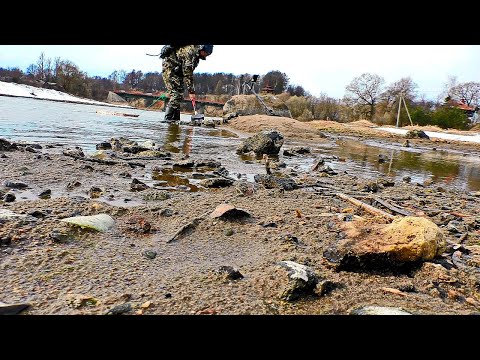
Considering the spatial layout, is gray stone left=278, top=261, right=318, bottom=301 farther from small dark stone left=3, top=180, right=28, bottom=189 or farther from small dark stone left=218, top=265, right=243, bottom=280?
small dark stone left=3, top=180, right=28, bottom=189

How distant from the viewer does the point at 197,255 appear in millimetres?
1735

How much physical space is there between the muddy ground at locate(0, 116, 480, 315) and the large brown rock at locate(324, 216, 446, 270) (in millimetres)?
42

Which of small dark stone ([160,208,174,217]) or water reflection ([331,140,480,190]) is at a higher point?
water reflection ([331,140,480,190])

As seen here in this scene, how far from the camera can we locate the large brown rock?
5.27 ft

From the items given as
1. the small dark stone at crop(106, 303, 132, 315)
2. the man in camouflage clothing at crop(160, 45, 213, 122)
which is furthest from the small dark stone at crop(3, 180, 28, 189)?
the man in camouflage clothing at crop(160, 45, 213, 122)

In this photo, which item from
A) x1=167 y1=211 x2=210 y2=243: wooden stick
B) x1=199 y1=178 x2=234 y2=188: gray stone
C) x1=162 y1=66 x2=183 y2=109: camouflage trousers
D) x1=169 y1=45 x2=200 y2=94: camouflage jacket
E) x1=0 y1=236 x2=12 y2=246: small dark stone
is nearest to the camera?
x1=0 y1=236 x2=12 y2=246: small dark stone

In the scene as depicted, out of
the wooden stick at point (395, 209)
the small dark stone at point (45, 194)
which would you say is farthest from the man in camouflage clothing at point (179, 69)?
the wooden stick at point (395, 209)

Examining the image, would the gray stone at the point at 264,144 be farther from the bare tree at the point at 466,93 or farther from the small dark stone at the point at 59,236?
the bare tree at the point at 466,93

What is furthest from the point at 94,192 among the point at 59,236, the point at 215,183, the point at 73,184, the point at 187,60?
the point at 187,60

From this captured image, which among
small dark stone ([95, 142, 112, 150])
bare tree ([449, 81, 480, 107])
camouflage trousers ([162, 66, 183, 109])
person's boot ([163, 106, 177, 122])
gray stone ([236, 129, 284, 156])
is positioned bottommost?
small dark stone ([95, 142, 112, 150])

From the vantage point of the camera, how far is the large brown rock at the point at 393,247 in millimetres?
1605
